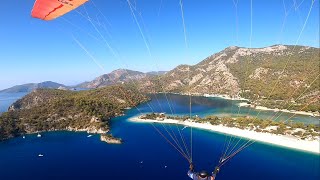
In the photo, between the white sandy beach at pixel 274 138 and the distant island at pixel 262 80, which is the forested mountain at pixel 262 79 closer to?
the distant island at pixel 262 80

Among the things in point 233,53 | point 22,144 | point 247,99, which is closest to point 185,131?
point 22,144

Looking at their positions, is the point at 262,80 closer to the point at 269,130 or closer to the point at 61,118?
the point at 269,130

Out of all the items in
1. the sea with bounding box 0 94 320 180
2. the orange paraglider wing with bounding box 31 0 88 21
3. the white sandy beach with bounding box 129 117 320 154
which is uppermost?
the orange paraglider wing with bounding box 31 0 88 21

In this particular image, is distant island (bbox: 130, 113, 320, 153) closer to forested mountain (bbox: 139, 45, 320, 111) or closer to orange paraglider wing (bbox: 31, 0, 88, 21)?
forested mountain (bbox: 139, 45, 320, 111)

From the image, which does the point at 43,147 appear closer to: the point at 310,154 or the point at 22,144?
the point at 22,144

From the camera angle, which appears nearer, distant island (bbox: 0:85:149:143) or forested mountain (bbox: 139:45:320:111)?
distant island (bbox: 0:85:149:143)

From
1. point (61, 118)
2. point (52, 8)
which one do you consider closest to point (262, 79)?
point (61, 118)

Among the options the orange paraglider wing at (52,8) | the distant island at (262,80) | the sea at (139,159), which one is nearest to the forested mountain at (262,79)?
the distant island at (262,80)

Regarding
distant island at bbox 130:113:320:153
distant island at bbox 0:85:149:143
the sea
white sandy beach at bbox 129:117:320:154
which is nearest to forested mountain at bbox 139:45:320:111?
distant island at bbox 130:113:320:153

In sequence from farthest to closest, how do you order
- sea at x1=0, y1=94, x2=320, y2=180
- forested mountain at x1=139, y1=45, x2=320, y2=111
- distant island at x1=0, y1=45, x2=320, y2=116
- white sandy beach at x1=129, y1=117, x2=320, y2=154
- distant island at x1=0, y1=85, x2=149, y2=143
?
forested mountain at x1=139, y1=45, x2=320, y2=111, distant island at x1=0, y1=45, x2=320, y2=116, distant island at x1=0, y1=85, x2=149, y2=143, white sandy beach at x1=129, y1=117, x2=320, y2=154, sea at x1=0, y1=94, x2=320, y2=180
